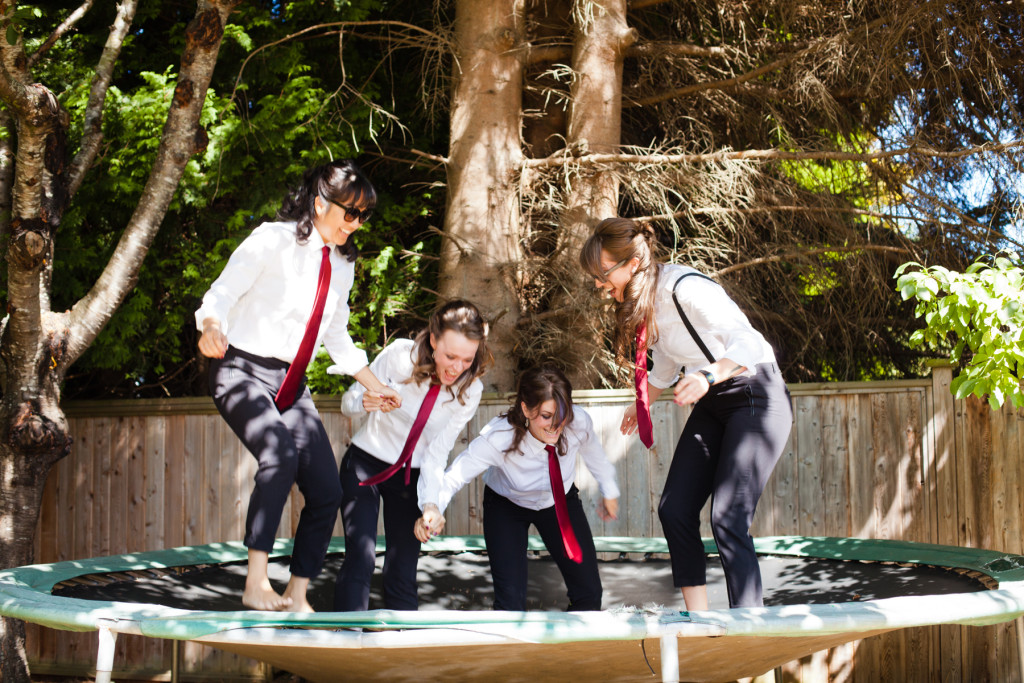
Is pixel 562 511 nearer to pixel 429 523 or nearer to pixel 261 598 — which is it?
pixel 429 523

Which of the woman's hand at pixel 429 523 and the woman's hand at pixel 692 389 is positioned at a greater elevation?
the woman's hand at pixel 692 389

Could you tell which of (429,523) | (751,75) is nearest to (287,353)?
(429,523)

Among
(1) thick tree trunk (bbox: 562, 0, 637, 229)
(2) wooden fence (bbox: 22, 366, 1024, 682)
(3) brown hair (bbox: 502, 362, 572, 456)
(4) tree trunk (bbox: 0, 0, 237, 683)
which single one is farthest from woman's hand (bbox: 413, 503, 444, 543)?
(1) thick tree trunk (bbox: 562, 0, 637, 229)

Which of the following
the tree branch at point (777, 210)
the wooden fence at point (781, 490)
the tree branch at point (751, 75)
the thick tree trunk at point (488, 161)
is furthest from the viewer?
the thick tree trunk at point (488, 161)

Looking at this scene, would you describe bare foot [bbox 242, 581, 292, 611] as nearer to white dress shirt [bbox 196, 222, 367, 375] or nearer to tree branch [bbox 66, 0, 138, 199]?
white dress shirt [bbox 196, 222, 367, 375]

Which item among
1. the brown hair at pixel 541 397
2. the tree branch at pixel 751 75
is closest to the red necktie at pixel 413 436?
the brown hair at pixel 541 397

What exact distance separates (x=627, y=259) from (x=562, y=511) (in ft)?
2.65

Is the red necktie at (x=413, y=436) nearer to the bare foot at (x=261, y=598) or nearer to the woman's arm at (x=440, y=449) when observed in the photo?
the woman's arm at (x=440, y=449)

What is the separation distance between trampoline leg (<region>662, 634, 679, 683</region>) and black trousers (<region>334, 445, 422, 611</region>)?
40.8 inches

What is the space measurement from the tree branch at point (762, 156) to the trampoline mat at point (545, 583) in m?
1.86

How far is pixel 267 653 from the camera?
2.29 meters

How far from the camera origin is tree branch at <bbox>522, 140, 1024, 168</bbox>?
395cm

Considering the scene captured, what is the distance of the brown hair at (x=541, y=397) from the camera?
2.66 meters

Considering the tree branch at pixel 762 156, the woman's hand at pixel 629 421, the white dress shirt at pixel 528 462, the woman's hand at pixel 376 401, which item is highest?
the tree branch at pixel 762 156
